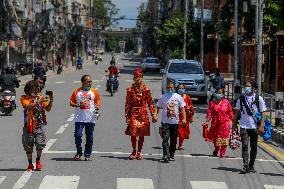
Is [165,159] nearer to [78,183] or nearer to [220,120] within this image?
[220,120]

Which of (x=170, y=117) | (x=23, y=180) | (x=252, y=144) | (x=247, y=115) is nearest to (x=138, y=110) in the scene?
(x=170, y=117)

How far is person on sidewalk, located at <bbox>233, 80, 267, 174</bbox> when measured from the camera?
43.0ft

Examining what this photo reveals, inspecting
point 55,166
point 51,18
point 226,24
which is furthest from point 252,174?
point 51,18

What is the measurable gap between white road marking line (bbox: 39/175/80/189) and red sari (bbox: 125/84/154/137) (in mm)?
2627

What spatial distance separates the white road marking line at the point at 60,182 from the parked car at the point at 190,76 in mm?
20674

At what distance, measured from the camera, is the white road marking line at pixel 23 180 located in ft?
36.7

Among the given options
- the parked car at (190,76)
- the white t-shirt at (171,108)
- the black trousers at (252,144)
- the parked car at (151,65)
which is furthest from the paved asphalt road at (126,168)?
the parked car at (151,65)

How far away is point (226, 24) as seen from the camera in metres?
46.9

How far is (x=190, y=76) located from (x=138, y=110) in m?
18.9

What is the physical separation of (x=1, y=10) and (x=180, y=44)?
2191cm

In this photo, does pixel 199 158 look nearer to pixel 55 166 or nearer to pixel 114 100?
pixel 55 166

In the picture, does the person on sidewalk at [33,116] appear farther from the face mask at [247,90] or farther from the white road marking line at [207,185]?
the face mask at [247,90]

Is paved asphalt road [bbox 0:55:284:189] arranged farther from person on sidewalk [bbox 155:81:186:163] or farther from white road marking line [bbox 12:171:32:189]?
person on sidewalk [bbox 155:81:186:163]

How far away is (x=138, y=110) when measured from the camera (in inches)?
575
